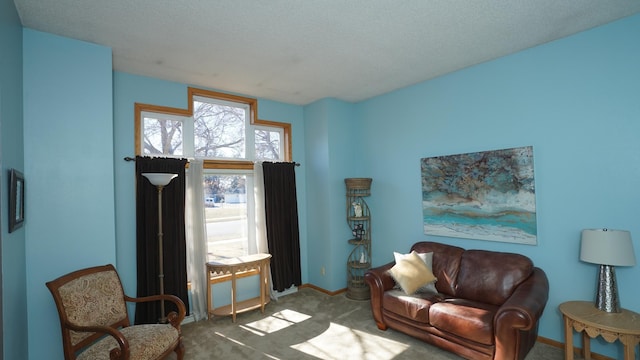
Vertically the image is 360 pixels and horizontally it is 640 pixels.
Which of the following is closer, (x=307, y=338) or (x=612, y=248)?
(x=612, y=248)

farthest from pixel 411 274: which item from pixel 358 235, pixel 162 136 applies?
pixel 162 136

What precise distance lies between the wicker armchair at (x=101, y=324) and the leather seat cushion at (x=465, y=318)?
Result: 234 centimetres

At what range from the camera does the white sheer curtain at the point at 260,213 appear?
14.2 feet

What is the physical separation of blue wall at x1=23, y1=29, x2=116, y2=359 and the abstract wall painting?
3.53 metres

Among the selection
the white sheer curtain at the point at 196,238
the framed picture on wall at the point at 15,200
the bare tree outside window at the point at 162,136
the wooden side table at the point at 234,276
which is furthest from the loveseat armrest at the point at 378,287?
the framed picture on wall at the point at 15,200

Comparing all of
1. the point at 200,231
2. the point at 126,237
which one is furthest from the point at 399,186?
the point at 126,237

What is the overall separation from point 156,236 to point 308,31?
273cm

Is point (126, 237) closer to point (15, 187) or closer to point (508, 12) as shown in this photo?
point (15, 187)

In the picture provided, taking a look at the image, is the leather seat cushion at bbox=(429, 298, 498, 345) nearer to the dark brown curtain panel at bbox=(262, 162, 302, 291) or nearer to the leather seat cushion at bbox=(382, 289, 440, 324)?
the leather seat cushion at bbox=(382, 289, 440, 324)

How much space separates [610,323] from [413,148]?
100 inches

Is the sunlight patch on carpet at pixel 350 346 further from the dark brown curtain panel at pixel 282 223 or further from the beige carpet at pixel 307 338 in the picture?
the dark brown curtain panel at pixel 282 223

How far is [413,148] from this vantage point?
409cm

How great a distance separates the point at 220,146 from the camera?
4148 mm

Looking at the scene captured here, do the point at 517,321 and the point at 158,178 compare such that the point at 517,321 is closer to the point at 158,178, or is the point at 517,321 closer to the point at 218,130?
the point at 158,178
